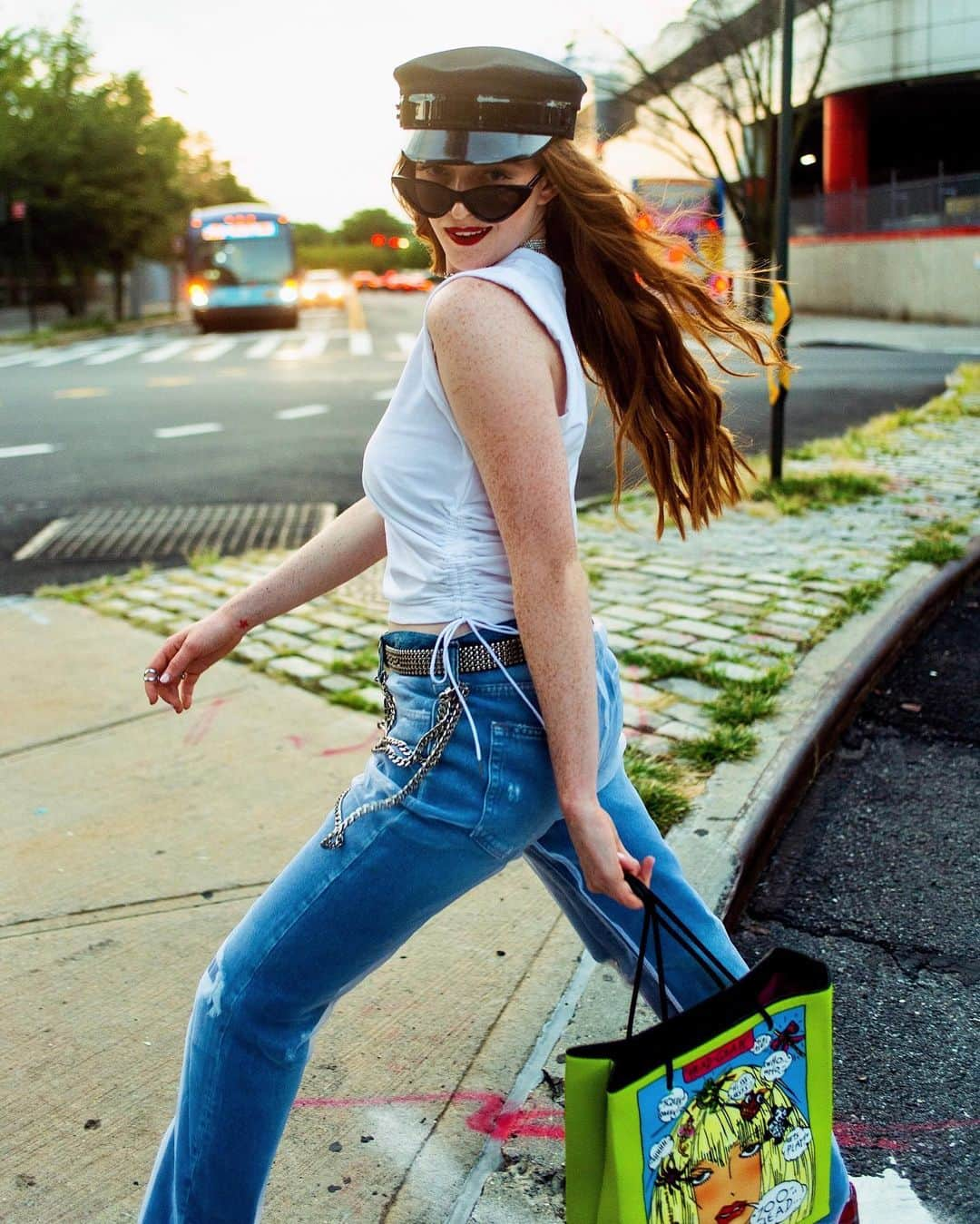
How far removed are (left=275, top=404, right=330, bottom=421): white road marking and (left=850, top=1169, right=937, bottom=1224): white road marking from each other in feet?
37.5

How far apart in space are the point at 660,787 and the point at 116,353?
2544cm

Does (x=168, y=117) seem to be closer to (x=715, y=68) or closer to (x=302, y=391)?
(x=715, y=68)

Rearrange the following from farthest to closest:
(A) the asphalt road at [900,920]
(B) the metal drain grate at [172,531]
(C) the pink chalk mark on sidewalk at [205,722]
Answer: (B) the metal drain grate at [172,531] < (C) the pink chalk mark on sidewalk at [205,722] < (A) the asphalt road at [900,920]

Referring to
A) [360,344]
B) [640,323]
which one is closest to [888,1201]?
[640,323]

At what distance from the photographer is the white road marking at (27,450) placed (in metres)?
11.1

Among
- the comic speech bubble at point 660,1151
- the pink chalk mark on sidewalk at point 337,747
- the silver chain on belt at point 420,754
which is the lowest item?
the pink chalk mark on sidewalk at point 337,747

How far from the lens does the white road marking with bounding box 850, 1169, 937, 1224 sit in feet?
7.23

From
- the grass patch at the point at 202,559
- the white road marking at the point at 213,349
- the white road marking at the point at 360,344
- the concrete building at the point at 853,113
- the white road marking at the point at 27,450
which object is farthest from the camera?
the concrete building at the point at 853,113

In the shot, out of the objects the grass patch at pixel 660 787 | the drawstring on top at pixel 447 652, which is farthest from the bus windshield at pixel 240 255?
the drawstring on top at pixel 447 652

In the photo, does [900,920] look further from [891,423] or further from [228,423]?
[228,423]

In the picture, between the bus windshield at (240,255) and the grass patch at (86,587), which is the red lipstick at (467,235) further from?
the bus windshield at (240,255)

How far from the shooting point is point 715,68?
29.7 m

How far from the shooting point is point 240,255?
109 ft

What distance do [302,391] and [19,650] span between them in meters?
11.0
